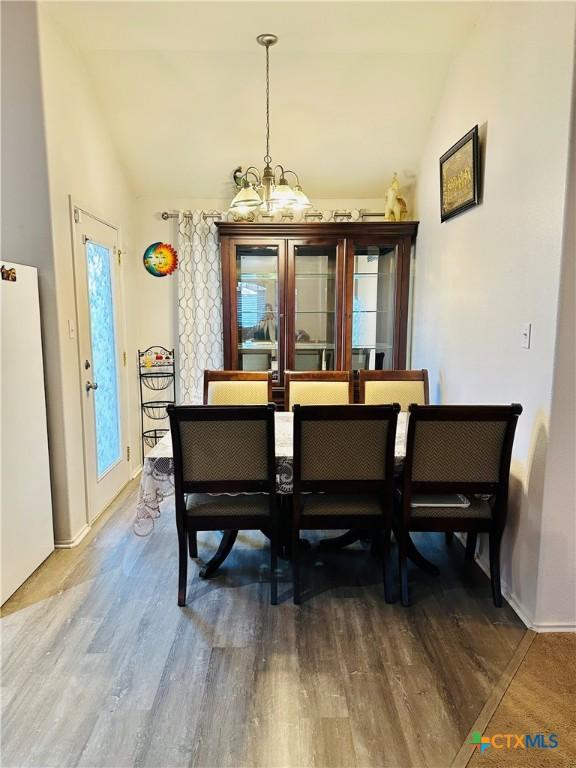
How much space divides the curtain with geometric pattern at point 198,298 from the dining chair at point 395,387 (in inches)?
55.5

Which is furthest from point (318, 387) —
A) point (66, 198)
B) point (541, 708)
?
point (541, 708)

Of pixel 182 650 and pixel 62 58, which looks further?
pixel 62 58

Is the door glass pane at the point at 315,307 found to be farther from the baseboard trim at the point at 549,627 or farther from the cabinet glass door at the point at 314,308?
the baseboard trim at the point at 549,627

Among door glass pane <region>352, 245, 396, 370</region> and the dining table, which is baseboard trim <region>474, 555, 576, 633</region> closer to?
the dining table

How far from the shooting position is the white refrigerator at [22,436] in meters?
2.28

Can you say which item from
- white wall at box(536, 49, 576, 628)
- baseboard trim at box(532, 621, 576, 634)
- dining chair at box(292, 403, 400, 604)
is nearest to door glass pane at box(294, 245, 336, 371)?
dining chair at box(292, 403, 400, 604)

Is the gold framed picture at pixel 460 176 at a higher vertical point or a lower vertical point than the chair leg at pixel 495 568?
higher

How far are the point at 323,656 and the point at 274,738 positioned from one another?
420 mm

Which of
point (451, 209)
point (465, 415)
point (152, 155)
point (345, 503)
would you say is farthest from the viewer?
point (152, 155)

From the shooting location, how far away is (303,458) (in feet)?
7.13

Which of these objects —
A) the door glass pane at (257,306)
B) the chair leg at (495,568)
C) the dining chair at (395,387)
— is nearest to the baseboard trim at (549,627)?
the chair leg at (495,568)

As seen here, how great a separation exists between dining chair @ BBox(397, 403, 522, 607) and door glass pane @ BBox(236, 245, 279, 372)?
2050 mm

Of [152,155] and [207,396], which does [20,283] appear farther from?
[152,155]

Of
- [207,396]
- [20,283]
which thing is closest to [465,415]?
[207,396]
